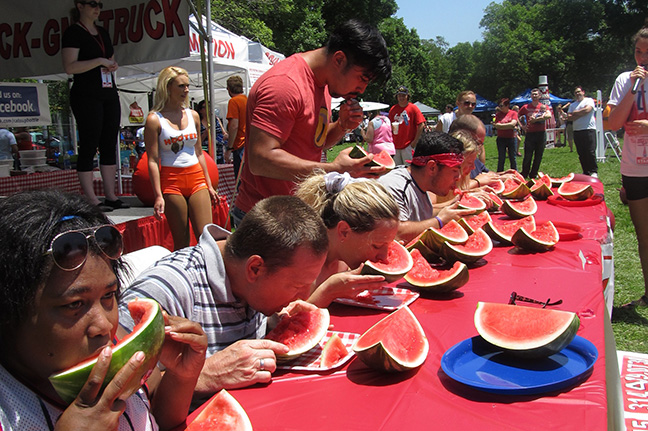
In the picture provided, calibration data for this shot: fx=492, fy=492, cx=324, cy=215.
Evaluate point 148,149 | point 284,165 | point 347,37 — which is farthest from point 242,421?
point 148,149

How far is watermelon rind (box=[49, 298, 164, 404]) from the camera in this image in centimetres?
104

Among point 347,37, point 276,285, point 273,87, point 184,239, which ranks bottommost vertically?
point 184,239

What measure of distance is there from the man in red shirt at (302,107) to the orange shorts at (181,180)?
4.59 ft

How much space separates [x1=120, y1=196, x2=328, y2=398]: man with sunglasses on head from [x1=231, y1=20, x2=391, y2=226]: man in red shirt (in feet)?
3.74

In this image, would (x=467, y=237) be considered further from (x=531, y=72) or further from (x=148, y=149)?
(x=531, y=72)

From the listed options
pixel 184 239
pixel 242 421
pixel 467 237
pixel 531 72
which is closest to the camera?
pixel 242 421

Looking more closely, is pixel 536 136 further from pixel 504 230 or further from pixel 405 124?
pixel 504 230

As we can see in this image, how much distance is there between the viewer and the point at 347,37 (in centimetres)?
319

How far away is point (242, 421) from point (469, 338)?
3.18 ft

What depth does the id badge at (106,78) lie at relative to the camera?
5.32 metres

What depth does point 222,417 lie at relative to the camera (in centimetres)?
148

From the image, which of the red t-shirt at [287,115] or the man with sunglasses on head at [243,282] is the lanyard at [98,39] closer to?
the red t-shirt at [287,115]

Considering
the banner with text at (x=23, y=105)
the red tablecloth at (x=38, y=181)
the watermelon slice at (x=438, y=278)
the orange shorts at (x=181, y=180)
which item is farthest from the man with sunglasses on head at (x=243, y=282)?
the banner with text at (x=23, y=105)

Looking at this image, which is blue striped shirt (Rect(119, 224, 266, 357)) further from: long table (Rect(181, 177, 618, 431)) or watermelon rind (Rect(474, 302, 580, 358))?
watermelon rind (Rect(474, 302, 580, 358))
